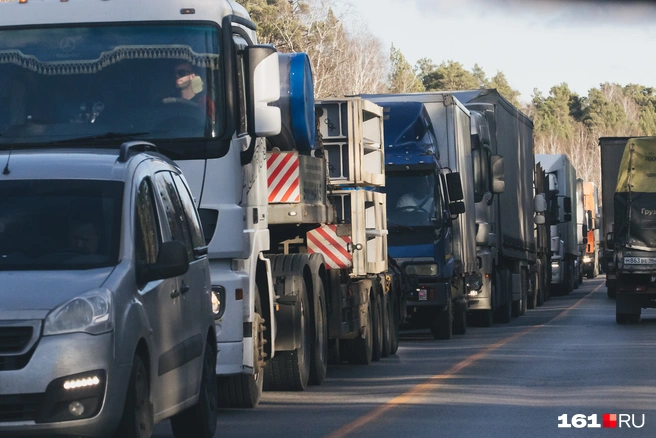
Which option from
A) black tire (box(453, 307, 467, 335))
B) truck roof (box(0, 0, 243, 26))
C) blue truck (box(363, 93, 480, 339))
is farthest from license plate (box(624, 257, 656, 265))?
truck roof (box(0, 0, 243, 26))

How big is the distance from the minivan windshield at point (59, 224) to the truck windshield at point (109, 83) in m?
2.67

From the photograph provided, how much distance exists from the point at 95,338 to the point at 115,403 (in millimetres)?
387

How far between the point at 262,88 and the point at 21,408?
463 cm

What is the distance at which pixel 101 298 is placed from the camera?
7867 millimetres

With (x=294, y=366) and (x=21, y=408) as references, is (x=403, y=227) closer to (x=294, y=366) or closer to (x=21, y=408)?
(x=294, y=366)

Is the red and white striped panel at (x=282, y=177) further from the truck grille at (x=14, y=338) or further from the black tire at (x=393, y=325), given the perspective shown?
the black tire at (x=393, y=325)

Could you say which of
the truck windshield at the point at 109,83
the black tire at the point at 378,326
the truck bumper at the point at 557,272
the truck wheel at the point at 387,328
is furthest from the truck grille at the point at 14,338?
the truck bumper at the point at 557,272

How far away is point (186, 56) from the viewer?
38.7ft

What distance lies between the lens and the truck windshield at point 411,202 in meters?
22.6

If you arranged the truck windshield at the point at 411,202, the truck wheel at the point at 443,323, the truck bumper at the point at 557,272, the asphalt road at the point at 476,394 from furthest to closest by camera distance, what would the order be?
the truck bumper at the point at 557,272 → the truck wheel at the point at 443,323 → the truck windshield at the point at 411,202 → the asphalt road at the point at 476,394

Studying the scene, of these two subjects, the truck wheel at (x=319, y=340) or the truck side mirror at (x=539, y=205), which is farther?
the truck side mirror at (x=539, y=205)

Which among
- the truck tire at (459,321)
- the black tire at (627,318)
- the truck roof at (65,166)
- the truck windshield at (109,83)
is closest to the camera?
the truck roof at (65,166)

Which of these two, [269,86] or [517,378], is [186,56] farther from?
[517,378]

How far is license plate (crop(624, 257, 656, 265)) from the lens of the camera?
25.3 meters
